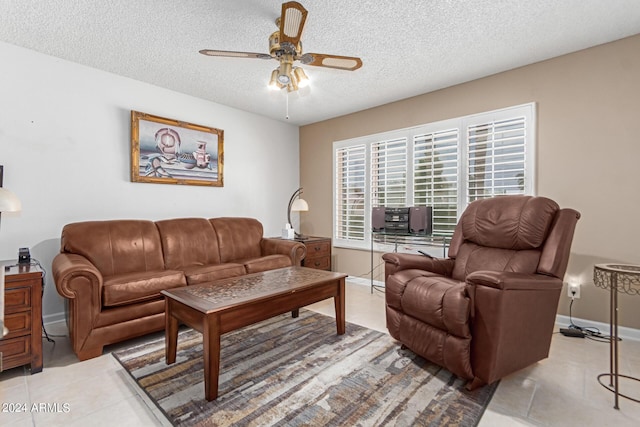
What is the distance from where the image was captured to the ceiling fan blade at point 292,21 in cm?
173

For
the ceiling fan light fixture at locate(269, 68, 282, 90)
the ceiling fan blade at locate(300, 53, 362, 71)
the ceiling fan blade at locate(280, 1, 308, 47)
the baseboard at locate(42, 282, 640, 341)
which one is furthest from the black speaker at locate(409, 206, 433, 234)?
the ceiling fan blade at locate(280, 1, 308, 47)

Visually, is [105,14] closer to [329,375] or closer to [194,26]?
[194,26]

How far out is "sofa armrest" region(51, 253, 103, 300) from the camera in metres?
2.14

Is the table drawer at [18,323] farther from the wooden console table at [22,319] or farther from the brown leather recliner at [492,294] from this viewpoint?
the brown leather recliner at [492,294]

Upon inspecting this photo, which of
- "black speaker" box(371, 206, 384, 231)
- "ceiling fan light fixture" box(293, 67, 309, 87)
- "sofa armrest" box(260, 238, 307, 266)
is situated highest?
"ceiling fan light fixture" box(293, 67, 309, 87)

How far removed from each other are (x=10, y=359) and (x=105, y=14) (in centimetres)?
244

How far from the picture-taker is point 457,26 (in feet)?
7.91

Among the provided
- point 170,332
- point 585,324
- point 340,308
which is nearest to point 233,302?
point 170,332

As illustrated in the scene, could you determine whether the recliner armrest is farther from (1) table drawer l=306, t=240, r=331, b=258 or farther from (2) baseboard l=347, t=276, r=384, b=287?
(1) table drawer l=306, t=240, r=331, b=258

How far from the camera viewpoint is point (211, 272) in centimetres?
292

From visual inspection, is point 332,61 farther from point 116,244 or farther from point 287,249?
A: point 116,244

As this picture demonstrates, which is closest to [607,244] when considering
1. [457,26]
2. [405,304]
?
[405,304]

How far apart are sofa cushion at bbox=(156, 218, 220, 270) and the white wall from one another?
36 cm

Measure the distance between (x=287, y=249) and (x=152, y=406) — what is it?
214 centimetres
